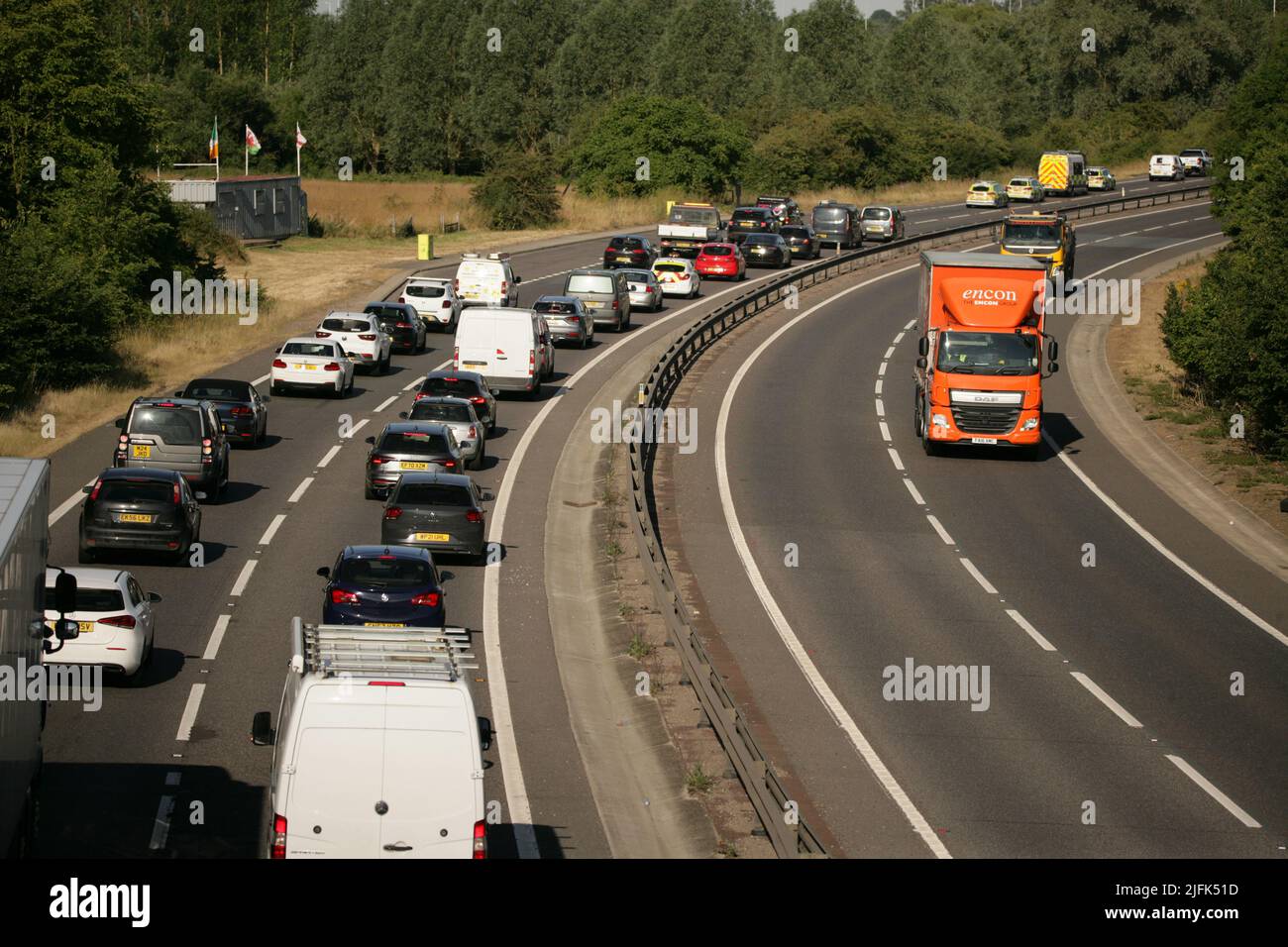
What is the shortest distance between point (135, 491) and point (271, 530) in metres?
3.64

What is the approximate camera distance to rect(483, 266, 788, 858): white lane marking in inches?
621

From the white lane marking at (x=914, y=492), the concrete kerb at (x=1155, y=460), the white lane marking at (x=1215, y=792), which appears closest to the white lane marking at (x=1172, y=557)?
the concrete kerb at (x=1155, y=460)

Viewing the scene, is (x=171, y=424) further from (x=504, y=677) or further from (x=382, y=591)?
(x=504, y=677)

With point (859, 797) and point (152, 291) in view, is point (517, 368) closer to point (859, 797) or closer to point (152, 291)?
point (152, 291)

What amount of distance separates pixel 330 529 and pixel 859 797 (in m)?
13.7

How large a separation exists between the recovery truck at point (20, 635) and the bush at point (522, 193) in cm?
7243

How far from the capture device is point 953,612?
2453cm

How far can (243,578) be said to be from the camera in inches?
973

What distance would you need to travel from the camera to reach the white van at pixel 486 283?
54.3 m

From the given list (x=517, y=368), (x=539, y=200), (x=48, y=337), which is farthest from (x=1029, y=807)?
(x=539, y=200)

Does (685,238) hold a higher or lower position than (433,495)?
higher

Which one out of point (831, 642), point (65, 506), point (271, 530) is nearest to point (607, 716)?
point (831, 642)

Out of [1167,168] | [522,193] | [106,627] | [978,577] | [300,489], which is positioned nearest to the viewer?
[106,627]

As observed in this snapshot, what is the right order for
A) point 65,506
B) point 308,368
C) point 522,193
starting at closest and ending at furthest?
1. point 65,506
2. point 308,368
3. point 522,193
